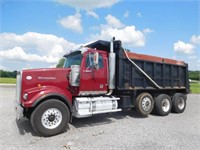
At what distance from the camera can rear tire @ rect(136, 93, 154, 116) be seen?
8.38m

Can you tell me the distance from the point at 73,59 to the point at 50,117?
2461 mm

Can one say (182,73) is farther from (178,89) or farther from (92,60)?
(92,60)

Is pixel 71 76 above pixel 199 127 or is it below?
above

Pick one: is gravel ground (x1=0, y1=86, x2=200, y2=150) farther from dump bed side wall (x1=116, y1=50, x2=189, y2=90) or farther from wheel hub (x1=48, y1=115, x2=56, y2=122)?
dump bed side wall (x1=116, y1=50, x2=189, y2=90)

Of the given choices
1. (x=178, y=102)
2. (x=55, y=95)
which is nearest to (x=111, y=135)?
(x=55, y=95)

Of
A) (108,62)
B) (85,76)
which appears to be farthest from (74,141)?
(108,62)

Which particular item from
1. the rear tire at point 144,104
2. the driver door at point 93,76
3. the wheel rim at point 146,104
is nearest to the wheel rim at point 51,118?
the driver door at point 93,76

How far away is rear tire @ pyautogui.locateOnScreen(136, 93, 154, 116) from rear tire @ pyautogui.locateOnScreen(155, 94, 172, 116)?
0.38 m

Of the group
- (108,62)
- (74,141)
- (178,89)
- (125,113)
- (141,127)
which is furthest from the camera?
(178,89)

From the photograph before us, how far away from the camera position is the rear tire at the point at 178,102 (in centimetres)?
974

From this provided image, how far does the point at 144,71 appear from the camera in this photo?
28.7 feet

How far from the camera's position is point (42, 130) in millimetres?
5875

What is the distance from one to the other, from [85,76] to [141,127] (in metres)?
2.55

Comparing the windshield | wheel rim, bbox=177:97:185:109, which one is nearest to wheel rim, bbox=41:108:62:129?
the windshield
